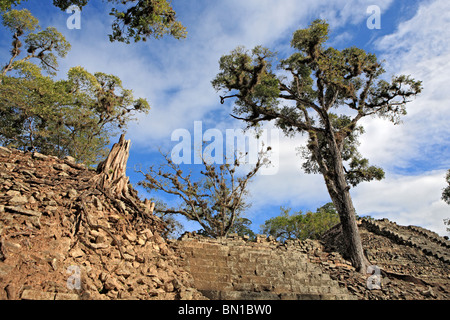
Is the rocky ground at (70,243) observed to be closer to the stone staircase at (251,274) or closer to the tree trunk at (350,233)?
the stone staircase at (251,274)

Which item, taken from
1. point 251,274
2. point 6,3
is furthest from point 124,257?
point 6,3

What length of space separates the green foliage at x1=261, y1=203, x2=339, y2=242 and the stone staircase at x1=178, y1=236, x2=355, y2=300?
15383 mm

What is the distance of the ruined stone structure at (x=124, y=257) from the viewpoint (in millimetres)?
4141

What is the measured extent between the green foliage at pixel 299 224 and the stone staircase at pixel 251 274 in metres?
15.4

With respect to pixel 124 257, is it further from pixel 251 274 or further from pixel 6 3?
pixel 6 3

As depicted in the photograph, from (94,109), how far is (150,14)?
413 inches

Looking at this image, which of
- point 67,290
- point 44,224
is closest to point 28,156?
point 44,224

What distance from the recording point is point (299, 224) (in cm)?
2505

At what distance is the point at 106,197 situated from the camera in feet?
21.5

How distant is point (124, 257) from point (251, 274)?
12.6ft

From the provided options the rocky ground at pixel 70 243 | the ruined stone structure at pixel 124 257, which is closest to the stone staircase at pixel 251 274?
the ruined stone structure at pixel 124 257

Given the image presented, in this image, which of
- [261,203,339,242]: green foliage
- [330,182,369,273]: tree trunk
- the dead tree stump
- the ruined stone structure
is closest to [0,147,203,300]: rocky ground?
the ruined stone structure

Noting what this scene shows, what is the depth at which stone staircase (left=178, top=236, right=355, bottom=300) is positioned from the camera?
21.3ft
